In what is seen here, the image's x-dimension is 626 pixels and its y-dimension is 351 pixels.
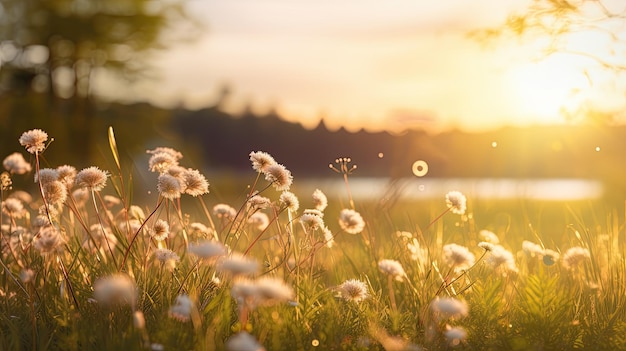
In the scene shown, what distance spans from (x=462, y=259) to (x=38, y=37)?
22.9 meters

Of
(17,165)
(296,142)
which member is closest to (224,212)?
(17,165)

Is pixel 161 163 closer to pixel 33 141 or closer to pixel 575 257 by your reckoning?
pixel 33 141

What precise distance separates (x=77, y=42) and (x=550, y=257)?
22.0 meters

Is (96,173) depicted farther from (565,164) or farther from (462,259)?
(565,164)

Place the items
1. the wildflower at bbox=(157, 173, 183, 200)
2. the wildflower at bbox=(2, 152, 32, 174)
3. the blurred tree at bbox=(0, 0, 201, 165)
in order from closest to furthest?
the wildflower at bbox=(157, 173, 183, 200) → the wildflower at bbox=(2, 152, 32, 174) → the blurred tree at bbox=(0, 0, 201, 165)

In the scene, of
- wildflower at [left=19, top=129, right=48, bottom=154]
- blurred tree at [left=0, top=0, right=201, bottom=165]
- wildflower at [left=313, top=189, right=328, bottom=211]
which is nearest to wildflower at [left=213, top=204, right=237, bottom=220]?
wildflower at [left=313, top=189, right=328, bottom=211]

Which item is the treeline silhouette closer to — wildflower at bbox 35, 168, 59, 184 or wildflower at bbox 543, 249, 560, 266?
wildflower at bbox 35, 168, 59, 184

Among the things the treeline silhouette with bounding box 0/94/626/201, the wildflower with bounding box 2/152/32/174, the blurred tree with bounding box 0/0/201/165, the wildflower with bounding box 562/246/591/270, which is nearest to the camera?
the wildflower with bounding box 562/246/591/270

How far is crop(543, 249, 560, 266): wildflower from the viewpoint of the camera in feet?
12.4

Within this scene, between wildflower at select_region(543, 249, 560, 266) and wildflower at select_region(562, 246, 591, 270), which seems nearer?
wildflower at select_region(562, 246, 591, 270)

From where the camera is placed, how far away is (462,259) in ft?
8.98

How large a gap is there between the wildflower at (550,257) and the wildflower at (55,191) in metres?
2.59

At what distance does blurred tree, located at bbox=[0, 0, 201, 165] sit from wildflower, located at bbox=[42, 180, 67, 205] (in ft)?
66.1

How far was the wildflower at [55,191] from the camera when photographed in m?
3.15
